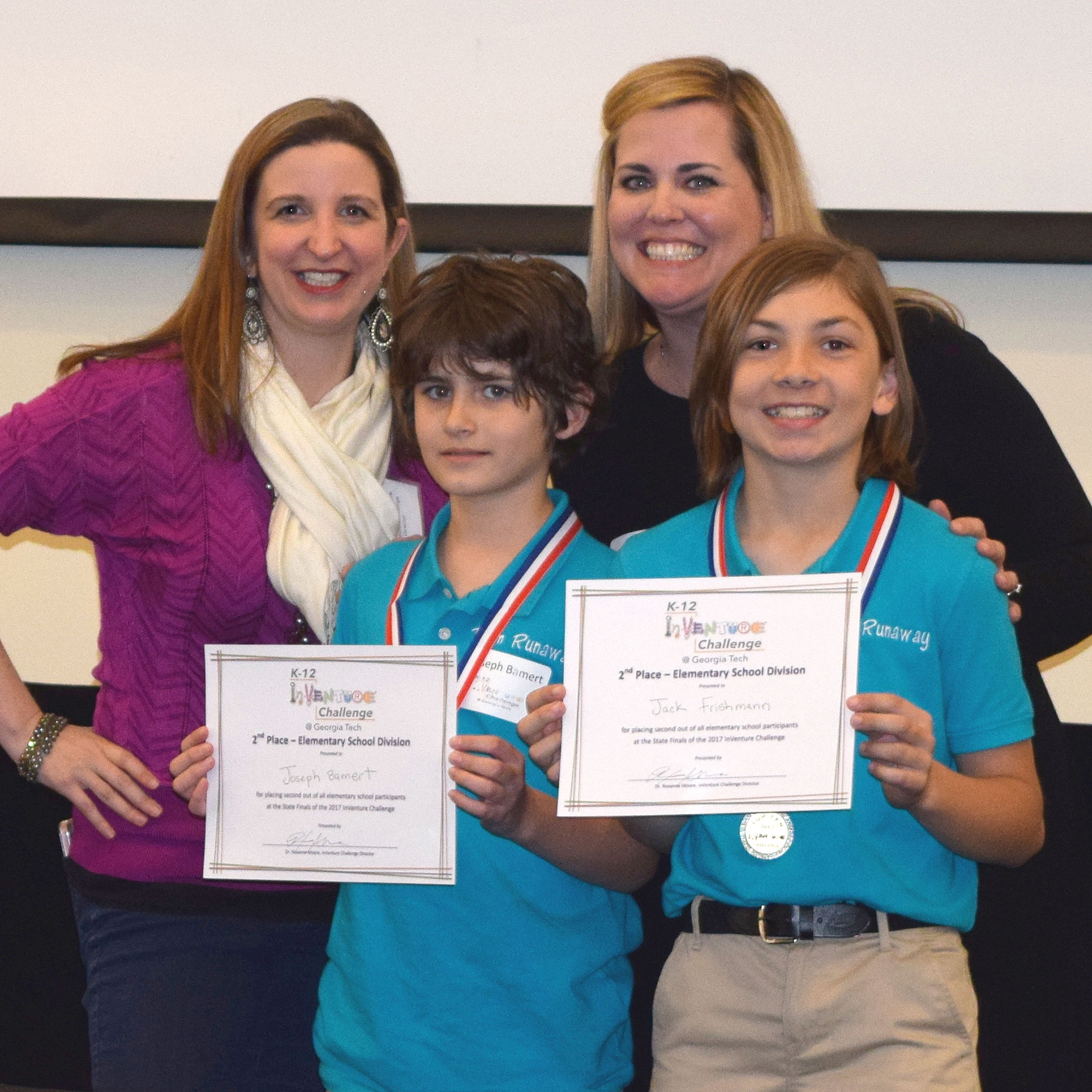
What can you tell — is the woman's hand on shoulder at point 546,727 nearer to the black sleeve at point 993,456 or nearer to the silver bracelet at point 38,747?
the black sleeve at point 993,456

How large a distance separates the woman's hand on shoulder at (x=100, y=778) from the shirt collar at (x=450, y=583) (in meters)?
0.56

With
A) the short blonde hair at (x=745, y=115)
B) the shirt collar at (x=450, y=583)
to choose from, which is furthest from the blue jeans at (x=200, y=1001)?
the short blonde hair at (x=745, y=115)

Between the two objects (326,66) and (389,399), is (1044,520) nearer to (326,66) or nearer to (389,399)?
(389,399)

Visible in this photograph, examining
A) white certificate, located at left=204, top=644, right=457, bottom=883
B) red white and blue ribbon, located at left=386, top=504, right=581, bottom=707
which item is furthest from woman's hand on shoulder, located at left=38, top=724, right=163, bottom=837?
red white and blue ribbon, located at left=386, top=504, right=581, bottom=707

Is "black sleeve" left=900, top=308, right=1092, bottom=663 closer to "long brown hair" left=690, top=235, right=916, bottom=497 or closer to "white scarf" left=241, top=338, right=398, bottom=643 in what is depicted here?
"long brown hair" left=690, top=235, right=916, bottom=497

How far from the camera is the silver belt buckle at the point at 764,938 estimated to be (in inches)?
71.7

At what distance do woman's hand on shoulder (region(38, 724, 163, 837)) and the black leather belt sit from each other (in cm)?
99

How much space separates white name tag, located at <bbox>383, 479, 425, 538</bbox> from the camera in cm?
246

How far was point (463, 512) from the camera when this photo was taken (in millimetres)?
2170

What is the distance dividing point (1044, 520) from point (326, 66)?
1.84m

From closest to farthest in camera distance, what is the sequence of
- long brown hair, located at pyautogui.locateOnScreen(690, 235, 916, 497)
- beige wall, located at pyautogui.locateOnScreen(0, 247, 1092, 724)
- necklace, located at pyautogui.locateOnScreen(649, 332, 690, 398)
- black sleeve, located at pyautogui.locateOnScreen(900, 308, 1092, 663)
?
1. long brown hair, located at pyautogui.locateOnScreen(690, 235, 916, 497)
2. black sleeve, located at pyautogui.locateOnScreen(900, 308, 1092, 663)
3. necklace, located at pyautogui.locateOnScreen(649, 332, 690, 398)
4. beige wall, located at pyautogui.locateOnScreen(0, 247, 1092, 724)

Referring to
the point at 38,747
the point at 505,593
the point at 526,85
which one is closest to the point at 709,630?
the point at 505,593

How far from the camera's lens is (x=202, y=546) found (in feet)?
7.53

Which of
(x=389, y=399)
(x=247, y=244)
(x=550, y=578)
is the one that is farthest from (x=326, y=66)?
(x=550, y=578)
